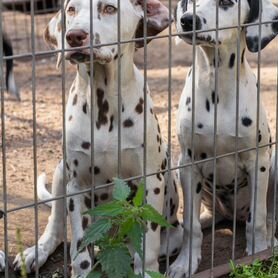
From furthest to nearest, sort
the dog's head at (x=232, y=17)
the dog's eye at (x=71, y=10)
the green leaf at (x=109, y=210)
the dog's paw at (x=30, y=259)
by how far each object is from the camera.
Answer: the dog's paw at (x=30, y=259), the dog's head at (x=232, y=17), the dog's eye at (x=71, y=10), the green leaf at (x=109, y=210)

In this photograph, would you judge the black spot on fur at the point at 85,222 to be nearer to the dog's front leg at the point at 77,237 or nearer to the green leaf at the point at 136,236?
the dog's front leg at the point at 77,237

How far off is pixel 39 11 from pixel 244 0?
6843 mm

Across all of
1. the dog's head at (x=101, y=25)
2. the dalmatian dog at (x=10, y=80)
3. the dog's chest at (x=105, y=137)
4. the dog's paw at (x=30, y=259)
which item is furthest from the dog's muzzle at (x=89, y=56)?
the dalmatian dog at (x=10, y=80)

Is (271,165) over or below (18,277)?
over

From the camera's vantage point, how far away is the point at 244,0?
498 centimetres

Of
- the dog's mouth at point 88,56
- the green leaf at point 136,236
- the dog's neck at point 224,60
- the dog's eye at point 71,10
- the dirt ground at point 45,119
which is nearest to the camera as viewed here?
the green leaf at point 136,236

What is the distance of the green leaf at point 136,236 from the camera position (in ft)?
11.6

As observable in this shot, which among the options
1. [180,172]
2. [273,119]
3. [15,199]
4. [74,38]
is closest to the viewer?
[74,38]

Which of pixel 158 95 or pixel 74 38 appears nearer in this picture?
pixel 74 38

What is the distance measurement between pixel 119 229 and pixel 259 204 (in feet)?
5.24

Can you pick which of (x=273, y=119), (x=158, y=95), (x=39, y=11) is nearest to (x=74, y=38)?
(x=273, y=119)

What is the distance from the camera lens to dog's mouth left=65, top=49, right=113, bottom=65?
162 inches

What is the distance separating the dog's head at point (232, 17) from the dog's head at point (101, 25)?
6.5 inches

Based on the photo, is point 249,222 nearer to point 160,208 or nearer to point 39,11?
point 160,208
